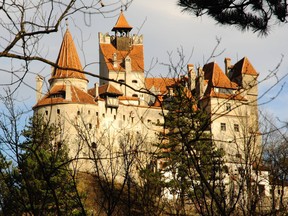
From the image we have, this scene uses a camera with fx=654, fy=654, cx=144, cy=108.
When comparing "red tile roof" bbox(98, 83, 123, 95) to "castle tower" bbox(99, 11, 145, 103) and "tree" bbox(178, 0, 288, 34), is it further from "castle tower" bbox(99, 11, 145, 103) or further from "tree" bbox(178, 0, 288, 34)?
"tree" bbox(178, 0, 288, 34)

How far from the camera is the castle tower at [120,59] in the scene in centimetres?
6544

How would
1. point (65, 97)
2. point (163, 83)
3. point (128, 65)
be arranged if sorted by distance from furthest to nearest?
point (128, 65), point (65, 97), point (163, 83)

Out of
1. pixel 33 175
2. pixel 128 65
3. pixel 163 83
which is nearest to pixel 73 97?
pixel 128 65

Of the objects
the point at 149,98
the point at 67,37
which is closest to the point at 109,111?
the point at 149,98

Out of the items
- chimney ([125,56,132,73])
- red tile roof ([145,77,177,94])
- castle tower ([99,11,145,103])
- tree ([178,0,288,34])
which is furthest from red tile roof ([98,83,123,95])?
tree ([178,0,288,34])

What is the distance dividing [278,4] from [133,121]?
2048 inches

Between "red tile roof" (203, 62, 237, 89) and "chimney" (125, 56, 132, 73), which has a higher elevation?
"chimney" (125, 56, 132, 73)

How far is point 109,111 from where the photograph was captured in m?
60.1

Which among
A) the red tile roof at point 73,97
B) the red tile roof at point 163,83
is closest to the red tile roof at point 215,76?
the red tile roof at point 163,83

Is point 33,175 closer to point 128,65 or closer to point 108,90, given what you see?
point 108,90

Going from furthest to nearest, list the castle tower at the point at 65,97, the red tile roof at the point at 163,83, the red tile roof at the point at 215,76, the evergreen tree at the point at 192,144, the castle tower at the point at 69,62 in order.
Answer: the red tile roof at the point at 215,76
the castle tower at the point at 69,62
the castle tower at the point at 65,97
the red tile roof at the point at 163,83
the evergreen tree at the point at 192,144

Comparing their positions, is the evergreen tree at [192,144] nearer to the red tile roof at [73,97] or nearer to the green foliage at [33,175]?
the green foliage at [33,175]

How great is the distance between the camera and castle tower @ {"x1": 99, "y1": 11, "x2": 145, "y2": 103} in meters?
65.4

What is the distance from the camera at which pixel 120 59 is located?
205 ft
